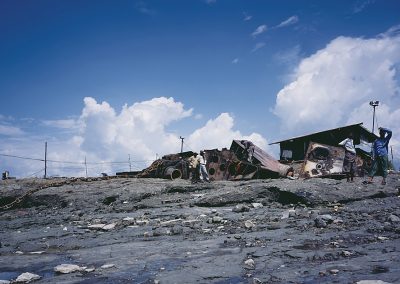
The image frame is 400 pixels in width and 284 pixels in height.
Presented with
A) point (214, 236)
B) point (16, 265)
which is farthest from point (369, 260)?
point (16, 265)

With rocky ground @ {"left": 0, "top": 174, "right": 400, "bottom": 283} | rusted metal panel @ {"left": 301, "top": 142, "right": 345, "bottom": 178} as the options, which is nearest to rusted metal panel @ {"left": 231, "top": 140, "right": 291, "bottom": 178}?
rusted metal panel @ {"left": 301, "top": 142, "right": 345, "bottom": 178}

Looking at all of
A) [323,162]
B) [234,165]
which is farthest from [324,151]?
[234,165]

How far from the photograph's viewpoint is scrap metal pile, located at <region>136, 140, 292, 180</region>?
1151 centimetres

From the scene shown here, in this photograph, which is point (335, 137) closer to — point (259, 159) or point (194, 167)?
point (259, 159)

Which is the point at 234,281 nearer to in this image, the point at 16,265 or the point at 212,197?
the point at 16,265

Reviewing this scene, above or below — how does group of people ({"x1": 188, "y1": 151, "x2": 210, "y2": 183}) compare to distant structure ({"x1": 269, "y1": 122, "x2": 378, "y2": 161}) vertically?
below

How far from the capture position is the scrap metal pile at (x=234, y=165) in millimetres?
11508

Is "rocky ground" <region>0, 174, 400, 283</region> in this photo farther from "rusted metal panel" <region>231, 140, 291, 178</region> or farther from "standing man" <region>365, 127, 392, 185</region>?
"rusted metal panel" <region>231, 140, 291, 178</region>

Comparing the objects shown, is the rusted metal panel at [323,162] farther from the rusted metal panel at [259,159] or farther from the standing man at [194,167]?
the standing man at [194,167]

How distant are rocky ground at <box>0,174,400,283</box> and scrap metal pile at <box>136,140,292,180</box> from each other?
3.76 metres

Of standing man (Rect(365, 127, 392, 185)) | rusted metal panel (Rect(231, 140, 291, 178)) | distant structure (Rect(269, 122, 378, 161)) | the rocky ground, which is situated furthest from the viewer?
distant structure (Rect(269, 122, 378, 161))

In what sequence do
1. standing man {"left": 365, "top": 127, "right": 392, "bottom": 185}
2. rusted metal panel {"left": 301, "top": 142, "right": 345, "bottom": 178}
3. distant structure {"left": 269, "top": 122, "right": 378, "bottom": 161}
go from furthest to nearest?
distant structure {"left": 269, "top": 122, "right": 378, "bottom": 161}
rusted metal panel {"left": 301, "top": 142, "right": 345, "bottom": 178}
standing man {"left": 365, "top": 127, "right": 392, "bottom": 185}

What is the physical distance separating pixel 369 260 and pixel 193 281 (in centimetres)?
169

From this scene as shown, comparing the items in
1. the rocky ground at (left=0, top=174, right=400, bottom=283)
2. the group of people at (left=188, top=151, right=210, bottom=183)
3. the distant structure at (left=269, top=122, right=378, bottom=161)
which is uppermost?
the distant structure at (left=269, top=122, right=378, bottom=161)
